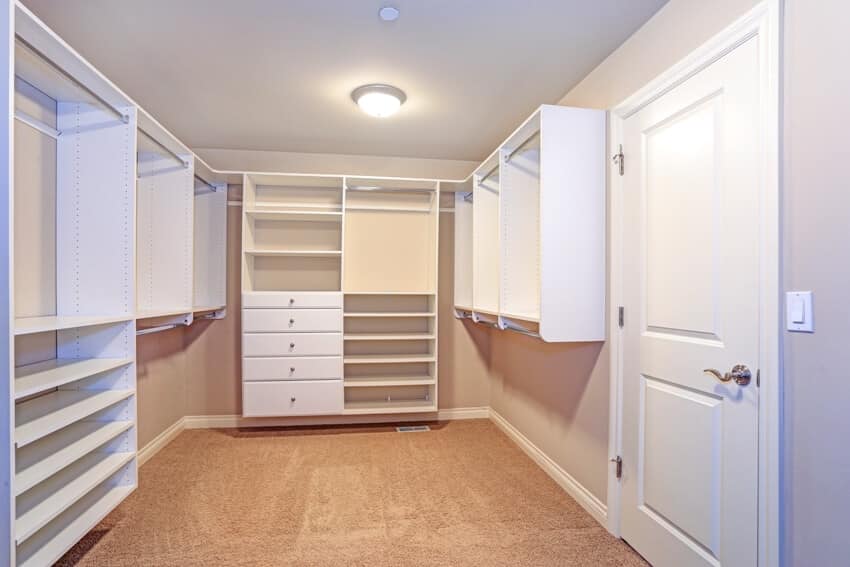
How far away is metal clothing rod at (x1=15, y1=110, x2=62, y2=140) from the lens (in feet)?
5.60

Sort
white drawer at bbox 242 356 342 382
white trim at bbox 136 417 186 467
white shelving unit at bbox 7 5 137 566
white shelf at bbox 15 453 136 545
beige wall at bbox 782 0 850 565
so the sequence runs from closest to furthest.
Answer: beige wall at bbox 782 0 850 565 < white shelf at bbox 15 453 136 545 < white shelving unit at bbox 7 5 137 566 < white trim at bbox 136 417 186 467 < white drawer at bbox 242 356 342 382

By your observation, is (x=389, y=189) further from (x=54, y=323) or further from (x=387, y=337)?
(x=54, y=323)

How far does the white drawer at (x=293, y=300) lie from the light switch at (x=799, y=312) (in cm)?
270

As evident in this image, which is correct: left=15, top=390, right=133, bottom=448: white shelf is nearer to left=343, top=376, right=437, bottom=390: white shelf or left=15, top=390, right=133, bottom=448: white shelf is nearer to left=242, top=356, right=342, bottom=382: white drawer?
left=242, top=356, right=342, bottom=382: white drawer

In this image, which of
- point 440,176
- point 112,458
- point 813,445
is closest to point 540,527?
point 813,445

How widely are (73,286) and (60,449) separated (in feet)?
2.31

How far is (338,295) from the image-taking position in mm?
3303

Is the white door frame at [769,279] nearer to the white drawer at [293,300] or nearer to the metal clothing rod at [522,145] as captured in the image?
the metal clothing rod at [522,145]

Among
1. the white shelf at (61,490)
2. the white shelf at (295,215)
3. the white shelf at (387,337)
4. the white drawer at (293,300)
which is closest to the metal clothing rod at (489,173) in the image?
the white shelf at (295,215)

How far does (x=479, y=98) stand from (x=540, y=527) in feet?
7.99

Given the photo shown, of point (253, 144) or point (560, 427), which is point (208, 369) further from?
point (560, 427)

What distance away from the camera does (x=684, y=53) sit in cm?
165

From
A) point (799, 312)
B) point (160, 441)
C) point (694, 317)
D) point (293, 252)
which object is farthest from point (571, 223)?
point (160, 441)

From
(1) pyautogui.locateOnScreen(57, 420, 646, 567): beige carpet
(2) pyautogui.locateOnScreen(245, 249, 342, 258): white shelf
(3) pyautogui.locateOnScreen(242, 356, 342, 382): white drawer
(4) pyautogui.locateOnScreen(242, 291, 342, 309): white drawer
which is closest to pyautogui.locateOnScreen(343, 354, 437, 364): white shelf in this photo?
(3) pyautogui.locateOnScreen(242, 356, 342, 382): white drawer
